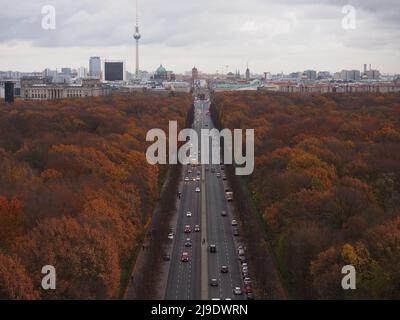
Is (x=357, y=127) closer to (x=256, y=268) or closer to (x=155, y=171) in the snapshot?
(x=155, y=171)

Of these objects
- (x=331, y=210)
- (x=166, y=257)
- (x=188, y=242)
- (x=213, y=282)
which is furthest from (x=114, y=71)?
(x=213, y=282)

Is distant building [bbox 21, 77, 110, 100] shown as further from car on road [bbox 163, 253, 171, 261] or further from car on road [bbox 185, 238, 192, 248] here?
car on road [bbox 163, 253, 171, 261]

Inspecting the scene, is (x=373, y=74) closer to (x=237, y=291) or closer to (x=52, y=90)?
(x=52, y=90)

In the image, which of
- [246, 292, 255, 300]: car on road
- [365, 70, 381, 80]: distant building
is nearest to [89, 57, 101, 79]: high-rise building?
[365, 70, 381, 80]: distant building

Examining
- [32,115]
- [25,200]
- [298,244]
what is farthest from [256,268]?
[32,115]

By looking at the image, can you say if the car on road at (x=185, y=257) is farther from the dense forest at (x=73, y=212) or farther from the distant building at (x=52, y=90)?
the distant building at (x=52, y=90)
